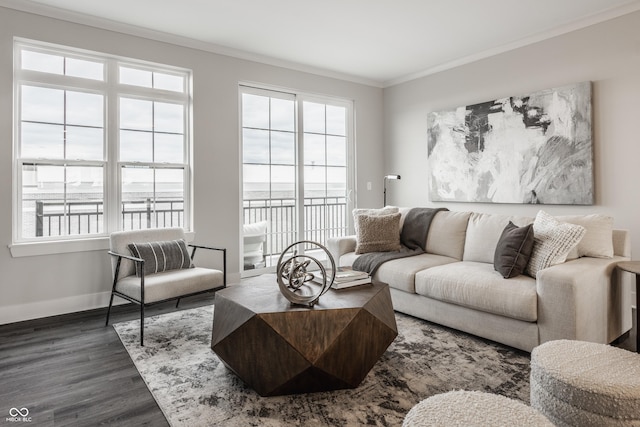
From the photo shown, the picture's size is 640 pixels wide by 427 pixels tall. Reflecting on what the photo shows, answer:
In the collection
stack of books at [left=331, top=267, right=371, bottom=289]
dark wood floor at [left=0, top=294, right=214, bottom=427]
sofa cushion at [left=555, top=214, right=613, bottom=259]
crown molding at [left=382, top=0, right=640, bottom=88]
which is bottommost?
dark wood floor at [left=0, top=294, right=214, bottom=427]

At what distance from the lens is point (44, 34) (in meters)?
3.40

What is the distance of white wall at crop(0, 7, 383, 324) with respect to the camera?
328 centimetres

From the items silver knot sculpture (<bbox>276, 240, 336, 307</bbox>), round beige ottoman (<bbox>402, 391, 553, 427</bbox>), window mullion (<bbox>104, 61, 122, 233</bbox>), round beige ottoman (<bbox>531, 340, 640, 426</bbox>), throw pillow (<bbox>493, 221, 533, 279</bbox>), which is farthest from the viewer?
window mullion (<bbox>104, 61, 122, 233</bbox>)

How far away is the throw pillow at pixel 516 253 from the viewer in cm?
274

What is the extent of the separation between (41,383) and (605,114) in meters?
4.88

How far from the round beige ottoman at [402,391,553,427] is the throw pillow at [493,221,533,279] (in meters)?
1.64

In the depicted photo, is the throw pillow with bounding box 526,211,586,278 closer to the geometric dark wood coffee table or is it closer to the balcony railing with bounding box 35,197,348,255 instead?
the geometric dark wood coffee table

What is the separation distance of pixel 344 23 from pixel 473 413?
3.60 meters

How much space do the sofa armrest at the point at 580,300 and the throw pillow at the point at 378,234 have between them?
1558mm

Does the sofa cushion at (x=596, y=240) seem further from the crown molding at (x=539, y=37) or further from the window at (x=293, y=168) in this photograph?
the window at (x=293, y=168)

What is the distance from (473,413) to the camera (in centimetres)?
120

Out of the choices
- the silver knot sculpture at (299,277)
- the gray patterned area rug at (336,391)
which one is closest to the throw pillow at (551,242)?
the gray patterned area rug at (336,391)

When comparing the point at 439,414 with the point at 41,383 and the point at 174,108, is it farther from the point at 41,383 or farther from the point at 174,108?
the point at 174,108

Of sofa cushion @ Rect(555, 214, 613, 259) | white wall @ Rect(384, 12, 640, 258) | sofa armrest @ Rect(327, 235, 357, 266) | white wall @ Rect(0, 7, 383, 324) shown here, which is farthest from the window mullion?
sofa cushion @ Rect(555, 214, 613, 259)
